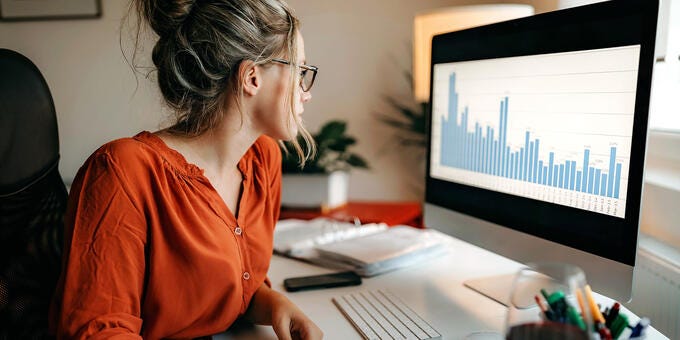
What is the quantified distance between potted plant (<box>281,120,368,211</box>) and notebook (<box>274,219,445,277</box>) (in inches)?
14.3

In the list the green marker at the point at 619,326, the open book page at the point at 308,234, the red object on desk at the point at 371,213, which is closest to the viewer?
the green marker at the point at 619,326

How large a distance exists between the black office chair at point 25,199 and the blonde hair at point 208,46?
0.23 meters

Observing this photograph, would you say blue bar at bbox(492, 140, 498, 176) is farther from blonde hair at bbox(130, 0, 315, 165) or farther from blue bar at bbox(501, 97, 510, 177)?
blonde hair at bbox(130, 0, 315, 165)

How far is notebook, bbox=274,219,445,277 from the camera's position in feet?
3.77

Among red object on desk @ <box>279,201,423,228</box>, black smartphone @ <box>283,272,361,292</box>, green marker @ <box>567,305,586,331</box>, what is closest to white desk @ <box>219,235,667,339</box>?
black smartphone @ <box>283,272,361,292</box>

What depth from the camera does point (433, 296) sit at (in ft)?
3.27

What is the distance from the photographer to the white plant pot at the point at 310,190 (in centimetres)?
186

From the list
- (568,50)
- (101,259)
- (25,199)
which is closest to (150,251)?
(101,259)

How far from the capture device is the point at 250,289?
3.09 ft

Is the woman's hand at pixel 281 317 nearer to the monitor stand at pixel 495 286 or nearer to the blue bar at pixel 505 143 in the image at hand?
the monitor stand at pixel 495 286

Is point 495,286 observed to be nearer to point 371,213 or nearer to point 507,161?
point 507,161

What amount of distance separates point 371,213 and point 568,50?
1.09 meters

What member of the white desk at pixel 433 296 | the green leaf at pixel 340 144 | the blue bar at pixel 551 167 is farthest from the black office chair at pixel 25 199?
the green leaf at pixel 340 144

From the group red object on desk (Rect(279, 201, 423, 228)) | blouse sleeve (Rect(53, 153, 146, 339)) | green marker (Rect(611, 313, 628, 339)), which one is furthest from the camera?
red object on desk (Rect(279, 201, 423, 228))
